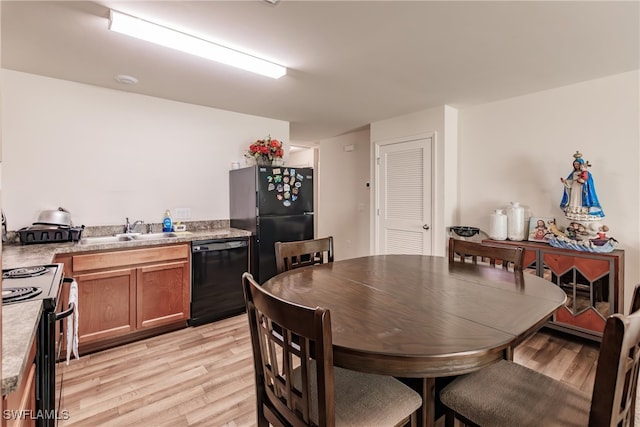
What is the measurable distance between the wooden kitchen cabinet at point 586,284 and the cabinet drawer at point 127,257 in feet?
10.8

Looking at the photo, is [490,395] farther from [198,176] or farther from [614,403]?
[198,176]

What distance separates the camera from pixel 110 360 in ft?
8.23

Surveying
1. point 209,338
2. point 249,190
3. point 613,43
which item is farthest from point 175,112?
point 613,43

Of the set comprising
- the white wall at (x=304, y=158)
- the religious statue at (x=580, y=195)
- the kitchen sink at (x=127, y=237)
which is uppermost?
the white wall at (x=304, y=158)

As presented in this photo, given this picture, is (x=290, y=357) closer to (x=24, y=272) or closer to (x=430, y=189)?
(x=24, y=272)

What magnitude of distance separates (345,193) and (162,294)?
3.42 m

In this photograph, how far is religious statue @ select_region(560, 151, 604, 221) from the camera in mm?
2760

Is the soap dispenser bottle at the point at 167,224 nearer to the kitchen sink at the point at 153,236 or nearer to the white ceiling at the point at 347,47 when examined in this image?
the kitchen sink at the point at 153,236

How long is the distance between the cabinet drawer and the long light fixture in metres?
1.69

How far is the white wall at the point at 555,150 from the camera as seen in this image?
109 inches

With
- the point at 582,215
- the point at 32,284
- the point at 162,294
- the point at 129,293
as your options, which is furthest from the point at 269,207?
the point at 582,215

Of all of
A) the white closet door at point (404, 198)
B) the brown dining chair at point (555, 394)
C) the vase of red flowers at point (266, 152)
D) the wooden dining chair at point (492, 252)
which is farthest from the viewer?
the white closet door at point (404, 198)

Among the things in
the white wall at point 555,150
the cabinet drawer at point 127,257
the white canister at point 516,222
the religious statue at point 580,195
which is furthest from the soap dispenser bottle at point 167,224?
the religious statue at point 580,195

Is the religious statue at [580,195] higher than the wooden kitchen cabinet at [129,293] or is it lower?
higher
